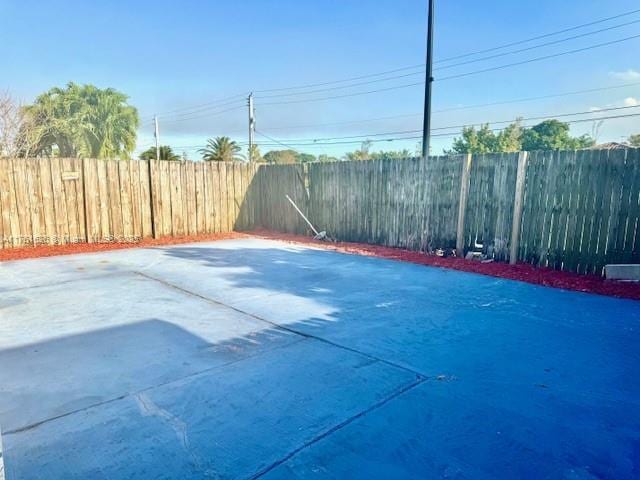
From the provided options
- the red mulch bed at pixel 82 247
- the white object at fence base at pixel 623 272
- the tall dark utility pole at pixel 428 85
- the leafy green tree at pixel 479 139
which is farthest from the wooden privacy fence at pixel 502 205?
the leafy green tree at pixel 479 139

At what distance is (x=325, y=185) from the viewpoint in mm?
9805

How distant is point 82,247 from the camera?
27.2ft

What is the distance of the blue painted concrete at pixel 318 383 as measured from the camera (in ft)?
5.93

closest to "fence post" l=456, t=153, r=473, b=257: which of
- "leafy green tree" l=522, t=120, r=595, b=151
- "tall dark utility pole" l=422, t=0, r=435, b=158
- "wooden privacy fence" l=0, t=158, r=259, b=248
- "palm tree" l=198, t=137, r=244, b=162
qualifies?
"tall dark utility pole" l=422, t=0, r=435, b=158

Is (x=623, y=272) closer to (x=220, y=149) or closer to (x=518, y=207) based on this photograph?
(x=518, y=207)

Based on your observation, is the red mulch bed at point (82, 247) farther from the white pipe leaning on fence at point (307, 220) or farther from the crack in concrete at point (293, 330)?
the crack in concrete at point (293, 330)

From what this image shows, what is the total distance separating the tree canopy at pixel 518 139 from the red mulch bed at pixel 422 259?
2718 cm

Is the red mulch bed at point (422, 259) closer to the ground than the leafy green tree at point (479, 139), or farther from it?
closer to the ground

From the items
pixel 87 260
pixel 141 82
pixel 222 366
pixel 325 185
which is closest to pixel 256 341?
pixel 222 366

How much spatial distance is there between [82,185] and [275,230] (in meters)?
4.89

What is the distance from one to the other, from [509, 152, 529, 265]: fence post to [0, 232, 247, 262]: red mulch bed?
670 cm

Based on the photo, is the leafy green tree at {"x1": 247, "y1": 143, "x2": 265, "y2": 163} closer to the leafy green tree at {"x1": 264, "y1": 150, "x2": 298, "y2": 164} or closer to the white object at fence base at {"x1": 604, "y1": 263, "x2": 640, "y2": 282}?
the leafy green tree at {"x1": 264, "y1": 150, "x2": 298, "y2": 164}

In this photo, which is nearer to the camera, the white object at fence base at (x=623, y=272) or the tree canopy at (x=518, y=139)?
Answer: the white object at fence base at (x=623, y=272)

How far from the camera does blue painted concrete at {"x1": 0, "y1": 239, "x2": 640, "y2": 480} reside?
1.81 meters
